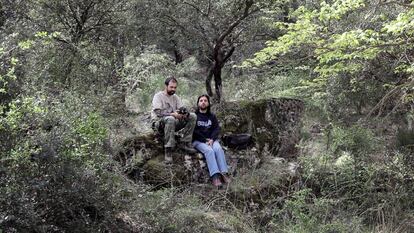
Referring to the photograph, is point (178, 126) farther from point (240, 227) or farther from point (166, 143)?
point (240, 227)

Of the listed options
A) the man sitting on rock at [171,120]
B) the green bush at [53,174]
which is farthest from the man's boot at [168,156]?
the green bush at [53,174]

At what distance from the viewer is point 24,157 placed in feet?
12.3

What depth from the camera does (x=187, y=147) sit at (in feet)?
22.2

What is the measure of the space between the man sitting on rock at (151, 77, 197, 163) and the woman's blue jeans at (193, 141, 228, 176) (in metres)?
0.18

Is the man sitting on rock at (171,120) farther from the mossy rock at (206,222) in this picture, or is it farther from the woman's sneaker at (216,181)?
the mossy rock at (206,222)

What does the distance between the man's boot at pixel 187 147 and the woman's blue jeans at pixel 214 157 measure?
0.29 feet

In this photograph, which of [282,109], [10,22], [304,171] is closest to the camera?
[10,22]

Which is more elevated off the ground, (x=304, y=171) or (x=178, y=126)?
(x=178, y=126)

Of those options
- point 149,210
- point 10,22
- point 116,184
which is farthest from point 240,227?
point 10,22

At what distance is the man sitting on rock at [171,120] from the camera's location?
259 inches

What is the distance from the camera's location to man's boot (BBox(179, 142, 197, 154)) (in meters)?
6.75

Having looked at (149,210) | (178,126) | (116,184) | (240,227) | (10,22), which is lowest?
(240,227)

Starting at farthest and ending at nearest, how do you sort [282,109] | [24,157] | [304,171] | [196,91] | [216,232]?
1. [196,91]
2. [282,109]
3. [304,171]
4. [216,232]
5. [24,157]

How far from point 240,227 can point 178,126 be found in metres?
1.74
